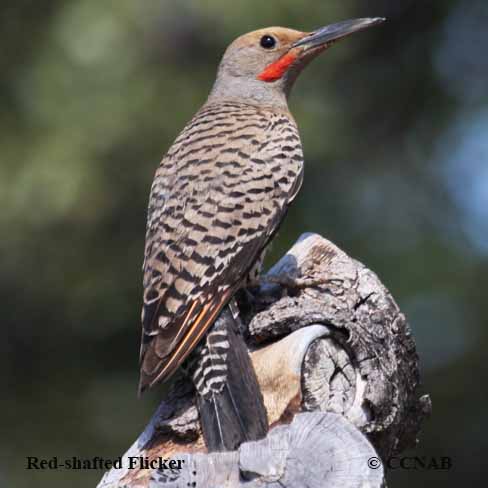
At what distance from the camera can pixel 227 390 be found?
18.5 feet

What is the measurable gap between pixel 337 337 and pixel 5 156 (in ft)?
14.8

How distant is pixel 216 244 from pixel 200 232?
0.10m

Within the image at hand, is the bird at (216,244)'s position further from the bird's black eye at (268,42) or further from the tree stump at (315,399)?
the bird's black eye at (268,42)

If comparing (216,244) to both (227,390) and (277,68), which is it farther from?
(277,68)

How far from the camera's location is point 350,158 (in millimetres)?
10766

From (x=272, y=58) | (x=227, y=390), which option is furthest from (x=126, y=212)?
(x=227, y=390)

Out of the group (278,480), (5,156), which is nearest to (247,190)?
(278,480)

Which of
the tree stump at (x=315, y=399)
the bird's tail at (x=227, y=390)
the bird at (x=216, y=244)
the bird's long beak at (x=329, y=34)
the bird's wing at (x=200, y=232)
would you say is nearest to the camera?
the tree stump at (x=315, y=399)

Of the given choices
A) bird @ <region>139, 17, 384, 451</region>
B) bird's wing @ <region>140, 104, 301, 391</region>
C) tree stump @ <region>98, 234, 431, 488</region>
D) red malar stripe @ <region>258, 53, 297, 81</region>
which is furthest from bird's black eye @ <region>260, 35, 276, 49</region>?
tree stump @ <region>98, 234, 431, 488</region>

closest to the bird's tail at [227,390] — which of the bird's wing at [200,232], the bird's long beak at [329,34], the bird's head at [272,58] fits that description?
the bird's wing at [200,232]

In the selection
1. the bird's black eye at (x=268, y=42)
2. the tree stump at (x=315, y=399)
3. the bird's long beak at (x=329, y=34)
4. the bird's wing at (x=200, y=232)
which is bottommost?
the tree stump at (x=315, y=399)

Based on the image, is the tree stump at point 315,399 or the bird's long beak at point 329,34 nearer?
the tree stump at point 315,399

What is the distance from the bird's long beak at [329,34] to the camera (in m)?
7.73

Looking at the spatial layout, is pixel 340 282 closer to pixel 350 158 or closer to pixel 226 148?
pixel 226 148
